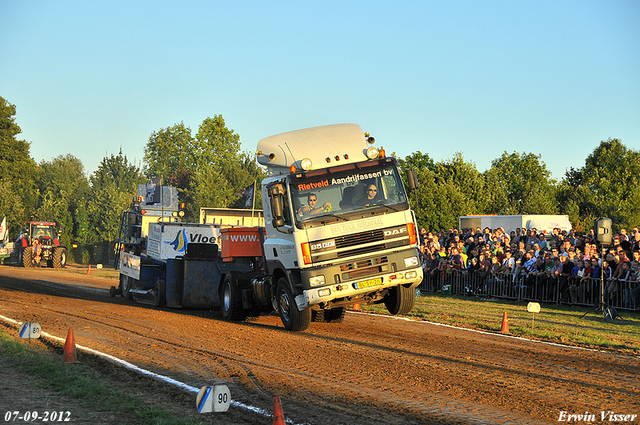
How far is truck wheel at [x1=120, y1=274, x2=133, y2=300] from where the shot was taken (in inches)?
769

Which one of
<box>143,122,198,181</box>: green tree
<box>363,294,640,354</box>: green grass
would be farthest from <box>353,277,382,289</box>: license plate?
<box>143,122,198,181</box>: green tree

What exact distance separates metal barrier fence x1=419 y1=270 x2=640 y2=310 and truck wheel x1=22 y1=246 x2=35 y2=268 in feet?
86.4

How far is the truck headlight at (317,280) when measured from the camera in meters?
11.2

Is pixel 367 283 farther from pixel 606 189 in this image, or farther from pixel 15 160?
pixel 15 160

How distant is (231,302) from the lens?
548 inches

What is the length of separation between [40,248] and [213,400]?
37223 mm

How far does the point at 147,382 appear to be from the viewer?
25.9 ft

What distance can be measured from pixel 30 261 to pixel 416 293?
33052 millimetres

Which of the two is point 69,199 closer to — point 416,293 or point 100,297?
point 100,297

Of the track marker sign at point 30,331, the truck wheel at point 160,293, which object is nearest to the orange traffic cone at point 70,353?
the track marker sign at point 30,331

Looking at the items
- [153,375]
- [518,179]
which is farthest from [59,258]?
[518,179]

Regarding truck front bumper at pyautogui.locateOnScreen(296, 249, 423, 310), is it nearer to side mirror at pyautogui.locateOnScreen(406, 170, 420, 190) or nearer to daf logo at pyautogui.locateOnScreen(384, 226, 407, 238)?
daf logo at pyautogui.locateOnScreen(384, 226, 407, 238)

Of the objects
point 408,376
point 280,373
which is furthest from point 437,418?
point 280,373

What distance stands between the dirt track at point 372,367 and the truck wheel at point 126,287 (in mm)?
4872
